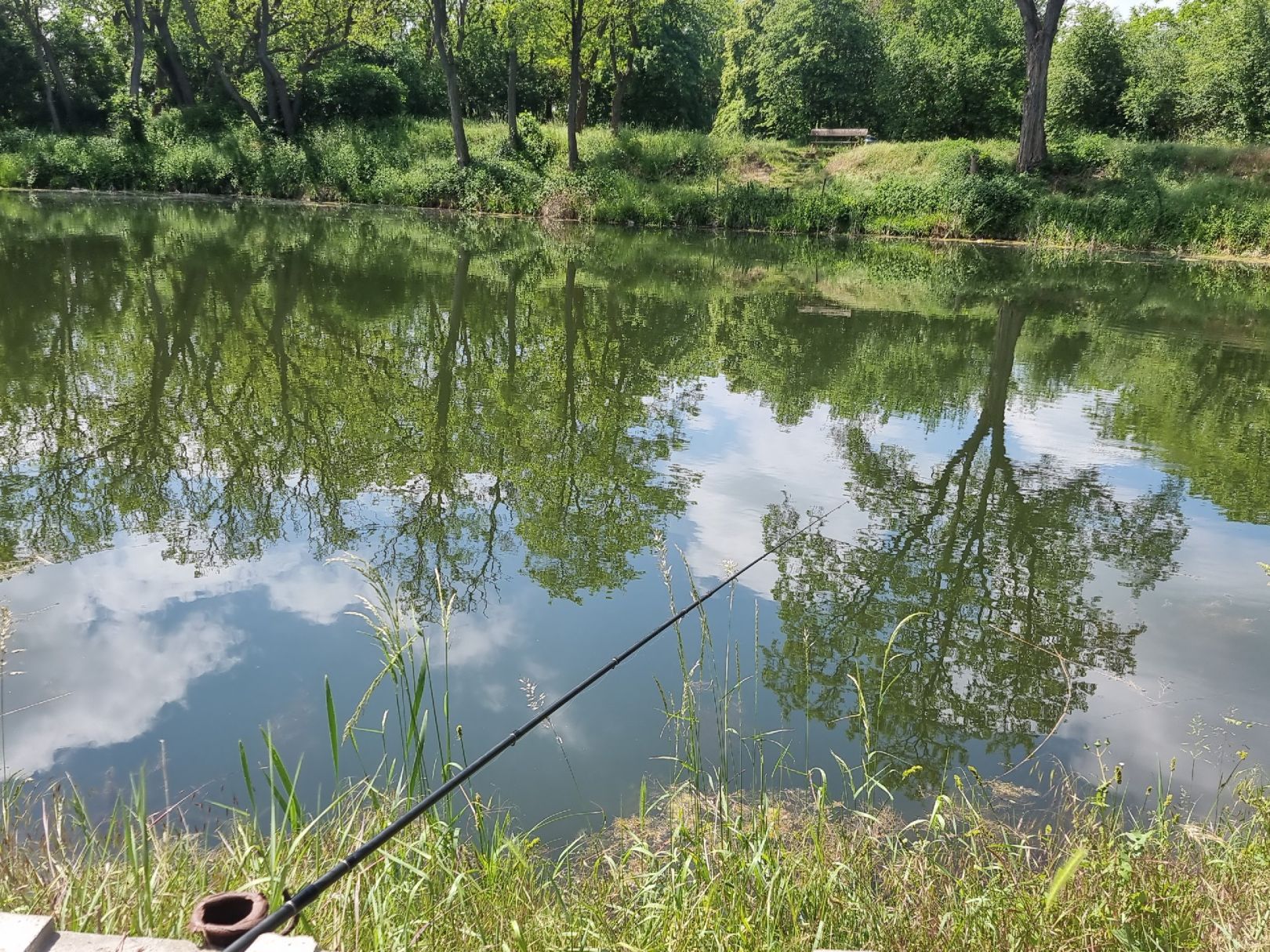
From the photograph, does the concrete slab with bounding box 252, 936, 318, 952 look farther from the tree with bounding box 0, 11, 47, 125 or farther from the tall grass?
the tree with bounding box 0, 11, 47, 125

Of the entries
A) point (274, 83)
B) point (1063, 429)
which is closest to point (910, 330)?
point (1063, 429)

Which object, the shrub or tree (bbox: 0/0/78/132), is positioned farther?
tree (bbox: 0/0/78/132)

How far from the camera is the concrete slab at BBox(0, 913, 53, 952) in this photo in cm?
161

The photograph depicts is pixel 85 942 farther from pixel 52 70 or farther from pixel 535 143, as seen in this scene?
pixel 52 70

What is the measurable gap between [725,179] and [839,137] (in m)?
5.75

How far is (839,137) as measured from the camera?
30.9 m

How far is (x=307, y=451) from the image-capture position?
20.1ft

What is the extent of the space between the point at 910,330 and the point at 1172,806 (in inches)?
349

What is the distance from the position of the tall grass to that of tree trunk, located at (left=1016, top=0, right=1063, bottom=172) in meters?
23.2

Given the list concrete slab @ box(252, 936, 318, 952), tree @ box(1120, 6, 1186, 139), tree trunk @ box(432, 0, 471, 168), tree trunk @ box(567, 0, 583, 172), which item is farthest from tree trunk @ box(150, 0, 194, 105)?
concrete slab @ box(252, 936, 318, 952)

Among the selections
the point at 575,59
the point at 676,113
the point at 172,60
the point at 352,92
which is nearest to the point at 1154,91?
the point at 676,113

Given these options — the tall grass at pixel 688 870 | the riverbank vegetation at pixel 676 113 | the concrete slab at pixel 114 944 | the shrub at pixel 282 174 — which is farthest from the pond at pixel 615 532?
the shrub at pixel 282 174

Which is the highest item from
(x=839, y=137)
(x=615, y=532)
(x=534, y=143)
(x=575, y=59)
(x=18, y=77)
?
(x=18, y=77)

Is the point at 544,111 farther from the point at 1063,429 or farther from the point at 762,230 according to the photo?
the point at 1063,429
